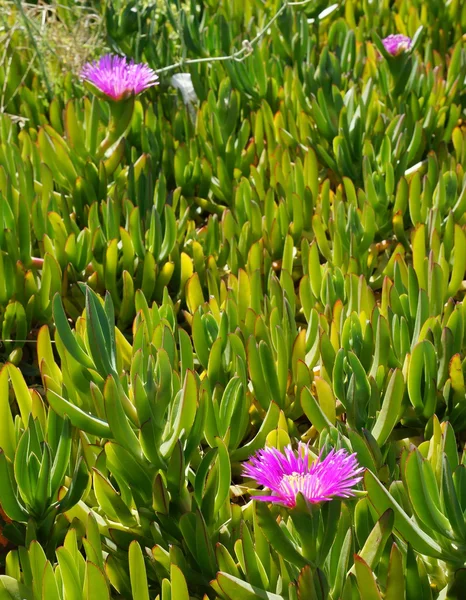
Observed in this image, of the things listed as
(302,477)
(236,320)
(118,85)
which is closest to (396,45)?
(118,85)

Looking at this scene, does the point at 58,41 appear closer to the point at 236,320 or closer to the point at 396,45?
the point at 396,45

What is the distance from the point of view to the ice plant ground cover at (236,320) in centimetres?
89

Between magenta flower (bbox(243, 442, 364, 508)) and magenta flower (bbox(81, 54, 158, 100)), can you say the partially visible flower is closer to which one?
magenta flower (bbox(81, 54, 158, 100))

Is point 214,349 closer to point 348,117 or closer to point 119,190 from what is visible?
point 119,190

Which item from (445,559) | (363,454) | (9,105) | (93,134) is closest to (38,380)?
Answer: (93,134)

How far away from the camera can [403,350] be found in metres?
1.19

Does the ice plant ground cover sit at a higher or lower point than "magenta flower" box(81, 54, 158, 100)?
lower

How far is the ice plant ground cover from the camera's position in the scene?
2.93 feet

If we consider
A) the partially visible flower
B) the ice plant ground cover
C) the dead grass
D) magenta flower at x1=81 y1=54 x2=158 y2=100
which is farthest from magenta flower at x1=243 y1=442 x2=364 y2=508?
the dead grass

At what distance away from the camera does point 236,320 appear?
1244mm

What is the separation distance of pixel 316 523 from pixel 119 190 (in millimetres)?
1077

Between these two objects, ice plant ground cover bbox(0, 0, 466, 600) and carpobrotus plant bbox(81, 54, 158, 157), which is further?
carpobrotus plant bbox(81, 54, 158, 157)

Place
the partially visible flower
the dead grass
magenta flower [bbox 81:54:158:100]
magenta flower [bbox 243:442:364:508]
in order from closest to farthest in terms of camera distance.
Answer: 1. magenta flower [bbox 243:442:364:508]
2. magenta flower [bbox 81:54:158:100]
3. the partially visible flower
4. the dead grass

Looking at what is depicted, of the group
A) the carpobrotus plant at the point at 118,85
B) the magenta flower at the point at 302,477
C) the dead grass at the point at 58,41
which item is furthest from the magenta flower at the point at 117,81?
the magenta flower at the point at 302,477
